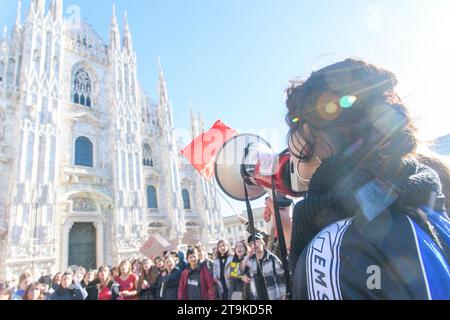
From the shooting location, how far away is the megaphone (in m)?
1.26

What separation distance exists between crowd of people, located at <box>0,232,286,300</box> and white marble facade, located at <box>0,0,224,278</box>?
7.40 m

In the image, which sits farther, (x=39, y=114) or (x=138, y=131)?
(x=138, y=131)

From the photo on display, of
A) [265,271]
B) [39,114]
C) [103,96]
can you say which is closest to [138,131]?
[103,96]

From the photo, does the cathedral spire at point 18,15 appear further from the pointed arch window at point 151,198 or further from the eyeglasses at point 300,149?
the eyeglasses at point 300,149

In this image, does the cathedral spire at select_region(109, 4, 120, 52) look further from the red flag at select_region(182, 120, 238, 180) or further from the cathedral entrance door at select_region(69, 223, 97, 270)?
the red flag at select_region(182, 120, 238, 180)

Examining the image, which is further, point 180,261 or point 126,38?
point 126,38

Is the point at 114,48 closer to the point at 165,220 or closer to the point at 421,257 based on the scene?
the point at 165,220

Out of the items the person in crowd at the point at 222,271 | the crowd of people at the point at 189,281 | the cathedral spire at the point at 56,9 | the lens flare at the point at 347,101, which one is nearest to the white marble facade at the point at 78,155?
the cathedral spire at the point at 56,9

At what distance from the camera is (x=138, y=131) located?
A: 17547 mm

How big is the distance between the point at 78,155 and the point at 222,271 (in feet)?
44.1

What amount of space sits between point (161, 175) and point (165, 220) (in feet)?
10.5

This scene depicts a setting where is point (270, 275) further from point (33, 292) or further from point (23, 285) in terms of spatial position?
point (23, 285)

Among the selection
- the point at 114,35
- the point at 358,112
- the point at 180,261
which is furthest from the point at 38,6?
the point at 358,112

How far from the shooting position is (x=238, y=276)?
455cm
